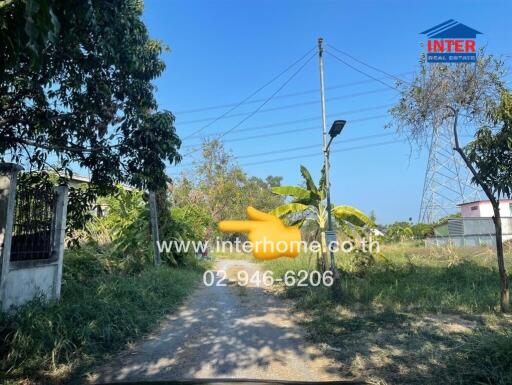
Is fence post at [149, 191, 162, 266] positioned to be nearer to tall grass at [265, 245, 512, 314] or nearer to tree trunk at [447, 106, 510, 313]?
tall grass at [265, 245, 512, 314]

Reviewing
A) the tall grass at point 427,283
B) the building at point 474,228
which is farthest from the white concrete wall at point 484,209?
the tall grass at point 427,283

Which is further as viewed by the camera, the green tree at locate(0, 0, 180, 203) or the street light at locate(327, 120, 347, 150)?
the street light at locate(327, 120, 347, 150)

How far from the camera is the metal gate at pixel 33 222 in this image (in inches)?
286

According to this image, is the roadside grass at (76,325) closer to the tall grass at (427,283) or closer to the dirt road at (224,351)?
the dirt road at (224,351)

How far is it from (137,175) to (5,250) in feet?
7.54

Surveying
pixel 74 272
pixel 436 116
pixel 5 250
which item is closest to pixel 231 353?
pixel 5 250

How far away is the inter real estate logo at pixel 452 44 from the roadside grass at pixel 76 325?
26.6ft

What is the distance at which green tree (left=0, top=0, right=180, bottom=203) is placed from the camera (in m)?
5.99

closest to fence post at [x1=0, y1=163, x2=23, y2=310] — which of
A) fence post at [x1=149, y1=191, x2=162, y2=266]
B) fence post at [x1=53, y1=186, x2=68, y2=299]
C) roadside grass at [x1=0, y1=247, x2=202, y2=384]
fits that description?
roadside grass at [x1=0, y1=247, x2=202, y2=384]

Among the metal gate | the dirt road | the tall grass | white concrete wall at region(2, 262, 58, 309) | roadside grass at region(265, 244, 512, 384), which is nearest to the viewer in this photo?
roadside grass at region(265, 244, 512, 384)

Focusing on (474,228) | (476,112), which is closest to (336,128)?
(476,112)

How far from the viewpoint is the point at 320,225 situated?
42.4ft

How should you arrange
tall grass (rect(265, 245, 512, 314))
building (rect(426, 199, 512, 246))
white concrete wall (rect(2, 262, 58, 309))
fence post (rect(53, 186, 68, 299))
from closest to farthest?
1. white concrete wall (rect(2, 262, 58, 309))
2. fence post (rect(53, 186, 68, 299))
3. tall grass (rect(265, 245, 512, 314))
4. building (rect(426, 199, 512, 246))

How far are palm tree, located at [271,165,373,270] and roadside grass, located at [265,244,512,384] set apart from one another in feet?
5.05
